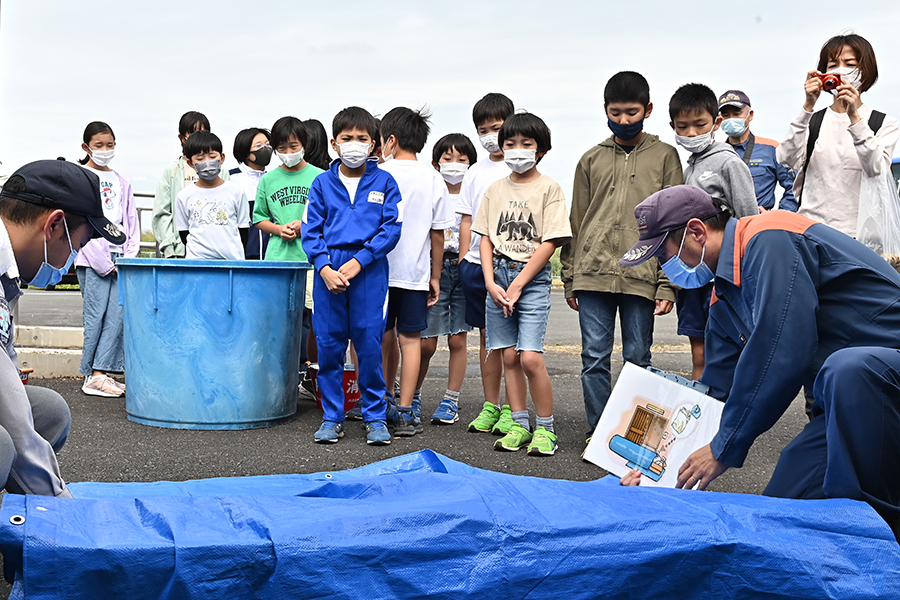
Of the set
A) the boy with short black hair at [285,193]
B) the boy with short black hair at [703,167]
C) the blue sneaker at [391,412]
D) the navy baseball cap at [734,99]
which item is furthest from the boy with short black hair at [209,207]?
the navy baseball cap at [734,99]

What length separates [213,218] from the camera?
595cm

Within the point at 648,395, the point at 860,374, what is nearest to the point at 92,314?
the point at 648,395

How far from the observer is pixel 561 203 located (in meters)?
4.88

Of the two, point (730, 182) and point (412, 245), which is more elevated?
point (730, 182)

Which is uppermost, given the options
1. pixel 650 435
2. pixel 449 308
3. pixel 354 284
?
pixel 354 284

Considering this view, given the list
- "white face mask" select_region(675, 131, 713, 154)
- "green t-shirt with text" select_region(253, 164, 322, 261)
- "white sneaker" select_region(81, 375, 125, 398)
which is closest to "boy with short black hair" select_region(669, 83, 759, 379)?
"white face mask" select_region(675, 131, 713, 154)

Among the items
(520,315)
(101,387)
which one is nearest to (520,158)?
(520,315)

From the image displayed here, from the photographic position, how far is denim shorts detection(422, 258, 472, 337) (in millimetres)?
5650

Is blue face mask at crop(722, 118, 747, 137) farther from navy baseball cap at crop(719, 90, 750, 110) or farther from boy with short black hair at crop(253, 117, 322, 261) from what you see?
boy with short black hair at crop(253, 117, 322, 261)

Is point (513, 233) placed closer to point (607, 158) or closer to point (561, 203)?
point (561, 203)

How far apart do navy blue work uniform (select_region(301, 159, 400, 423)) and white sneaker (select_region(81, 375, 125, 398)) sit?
1919mm

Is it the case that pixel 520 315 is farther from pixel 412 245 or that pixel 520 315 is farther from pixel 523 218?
pixel 412 245

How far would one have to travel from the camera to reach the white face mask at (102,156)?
244 inches

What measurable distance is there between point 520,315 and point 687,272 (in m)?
1.77
